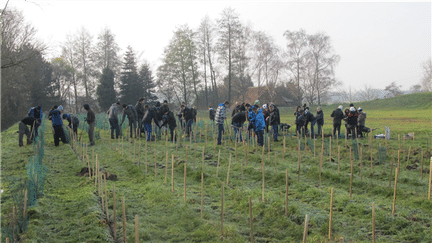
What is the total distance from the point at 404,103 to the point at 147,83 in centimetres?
3229

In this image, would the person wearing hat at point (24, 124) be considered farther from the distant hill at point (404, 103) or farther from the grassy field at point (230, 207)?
the distant hill at point (404, 103)

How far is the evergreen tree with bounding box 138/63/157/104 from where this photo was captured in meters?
37.6

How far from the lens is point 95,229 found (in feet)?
12.7

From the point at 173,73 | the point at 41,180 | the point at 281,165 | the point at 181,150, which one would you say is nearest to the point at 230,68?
the point at 173,73

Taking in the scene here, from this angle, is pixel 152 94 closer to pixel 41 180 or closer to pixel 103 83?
pixel 103 83

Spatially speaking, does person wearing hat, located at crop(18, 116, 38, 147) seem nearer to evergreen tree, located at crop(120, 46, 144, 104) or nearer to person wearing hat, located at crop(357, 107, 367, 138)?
person wearing hat, located at crop(357, 107, 367, 138)

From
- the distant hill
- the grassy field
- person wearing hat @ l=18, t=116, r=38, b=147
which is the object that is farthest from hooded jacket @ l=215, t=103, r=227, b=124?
the distant hill

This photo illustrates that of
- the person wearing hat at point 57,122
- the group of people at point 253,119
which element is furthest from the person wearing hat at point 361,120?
the person wearing hat at point 57,122

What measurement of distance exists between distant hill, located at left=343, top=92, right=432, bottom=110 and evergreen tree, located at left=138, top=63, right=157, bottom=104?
2801cm

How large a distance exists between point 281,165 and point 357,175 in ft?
6.17

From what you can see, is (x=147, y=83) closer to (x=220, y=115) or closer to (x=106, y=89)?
(x=106, y=89)

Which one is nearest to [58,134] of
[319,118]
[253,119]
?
[253,119]

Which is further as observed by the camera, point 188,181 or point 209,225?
point 188,181

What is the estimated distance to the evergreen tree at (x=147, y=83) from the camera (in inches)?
1480
